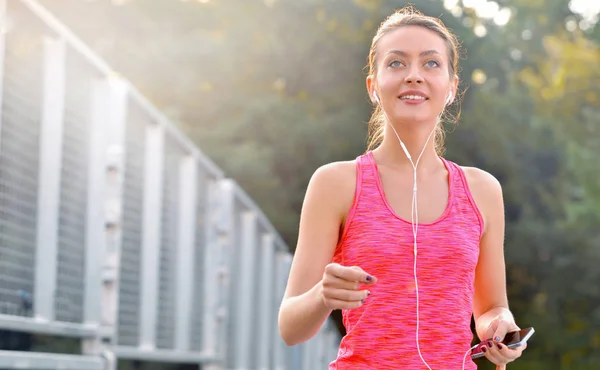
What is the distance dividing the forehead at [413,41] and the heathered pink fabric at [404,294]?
0.37 m

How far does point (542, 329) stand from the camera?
3388 centimetres

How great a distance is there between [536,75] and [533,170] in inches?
585

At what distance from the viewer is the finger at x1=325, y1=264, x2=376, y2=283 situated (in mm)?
2396

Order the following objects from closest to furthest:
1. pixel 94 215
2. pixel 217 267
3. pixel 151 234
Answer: pixel 94 215 → pixel 151 234 → pixel 217 267

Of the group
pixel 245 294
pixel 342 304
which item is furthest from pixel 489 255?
pixel 245 294

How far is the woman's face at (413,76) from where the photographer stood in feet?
9.71

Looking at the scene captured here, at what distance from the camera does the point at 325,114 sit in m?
32.5

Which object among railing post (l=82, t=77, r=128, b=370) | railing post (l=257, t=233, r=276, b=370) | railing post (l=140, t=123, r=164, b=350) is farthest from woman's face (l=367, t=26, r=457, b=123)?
railing post (l=257, t=233, r=276, b=370)

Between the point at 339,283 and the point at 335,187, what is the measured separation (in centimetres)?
48

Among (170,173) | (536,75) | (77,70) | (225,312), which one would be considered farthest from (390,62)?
(536,75)

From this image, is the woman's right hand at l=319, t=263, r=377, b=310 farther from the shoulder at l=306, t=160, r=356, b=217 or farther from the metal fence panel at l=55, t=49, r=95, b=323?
the metal fence panel at l=55, t=49, r=95, b=323

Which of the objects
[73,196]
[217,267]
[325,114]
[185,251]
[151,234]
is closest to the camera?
[73,196]

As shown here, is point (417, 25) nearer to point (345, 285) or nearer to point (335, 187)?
point (335, 187)

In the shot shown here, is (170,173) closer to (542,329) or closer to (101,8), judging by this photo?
(101,8)
